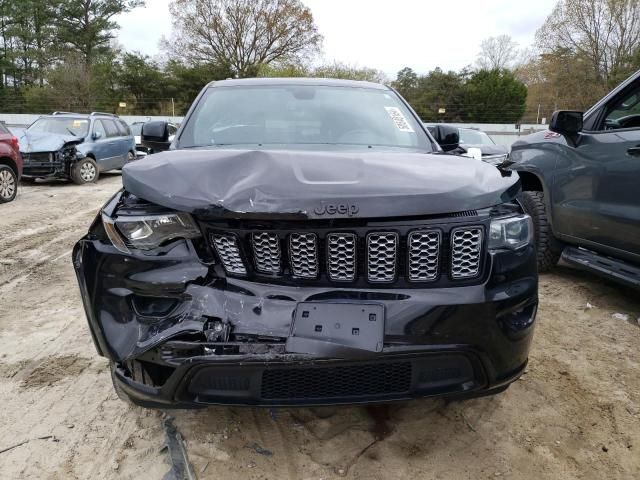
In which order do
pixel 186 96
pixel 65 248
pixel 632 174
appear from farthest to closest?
pixel 186 96, pixel 65 248, pixel 632 174

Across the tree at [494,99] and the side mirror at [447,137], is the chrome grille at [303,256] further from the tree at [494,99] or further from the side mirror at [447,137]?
the tree at [494,99]

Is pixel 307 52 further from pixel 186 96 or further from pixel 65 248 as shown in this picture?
pixel 65 248

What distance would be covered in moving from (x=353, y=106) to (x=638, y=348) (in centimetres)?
232

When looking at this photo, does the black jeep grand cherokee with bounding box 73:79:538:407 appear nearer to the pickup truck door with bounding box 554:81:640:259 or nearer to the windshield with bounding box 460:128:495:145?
the pickup truck door with bounding box 554:81:640:259

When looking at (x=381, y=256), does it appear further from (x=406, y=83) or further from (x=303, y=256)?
(x=406, y=83)

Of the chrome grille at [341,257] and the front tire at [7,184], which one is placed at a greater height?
the chrome grille at [341,257]

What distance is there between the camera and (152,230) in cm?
182

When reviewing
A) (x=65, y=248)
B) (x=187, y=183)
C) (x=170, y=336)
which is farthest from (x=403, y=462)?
(x=65, y=248)

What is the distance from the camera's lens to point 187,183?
6.08 ft

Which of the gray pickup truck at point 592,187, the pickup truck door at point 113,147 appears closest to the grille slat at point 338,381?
the gray pickup truck at point 592,187

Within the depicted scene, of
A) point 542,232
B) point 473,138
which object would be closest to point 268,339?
point 542,232

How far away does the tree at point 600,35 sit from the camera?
31.8m

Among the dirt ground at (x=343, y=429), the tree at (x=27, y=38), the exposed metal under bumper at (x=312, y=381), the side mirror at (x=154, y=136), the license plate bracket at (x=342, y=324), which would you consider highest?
the tree at (x=27, y=38)

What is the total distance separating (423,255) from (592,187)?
8.31 ft
